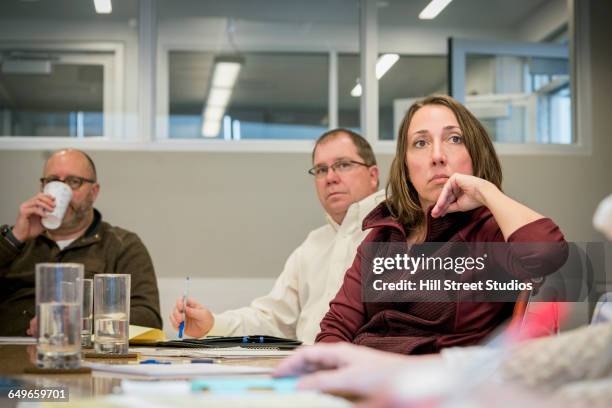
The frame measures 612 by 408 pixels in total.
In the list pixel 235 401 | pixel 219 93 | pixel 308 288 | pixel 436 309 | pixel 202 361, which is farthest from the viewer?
pixel 219 93

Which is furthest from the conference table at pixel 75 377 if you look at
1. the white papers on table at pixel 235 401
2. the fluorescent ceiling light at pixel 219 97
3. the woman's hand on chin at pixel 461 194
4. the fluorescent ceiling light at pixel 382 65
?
the fluorescent ceiling light at pixel 382 65

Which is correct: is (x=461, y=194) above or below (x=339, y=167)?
below

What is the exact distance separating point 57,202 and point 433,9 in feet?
7.71

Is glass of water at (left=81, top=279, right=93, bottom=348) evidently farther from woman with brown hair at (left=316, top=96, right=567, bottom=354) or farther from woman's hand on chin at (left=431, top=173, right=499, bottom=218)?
woman's hand on chin at (left=431, top=173, right=499, bottom=218)

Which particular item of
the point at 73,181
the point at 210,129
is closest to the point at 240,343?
the point at 73,181

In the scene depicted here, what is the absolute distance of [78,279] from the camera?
1242mm

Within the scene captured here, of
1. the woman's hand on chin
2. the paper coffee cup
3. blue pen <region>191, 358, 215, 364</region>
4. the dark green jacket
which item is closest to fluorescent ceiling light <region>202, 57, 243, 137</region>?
the dark green jacket

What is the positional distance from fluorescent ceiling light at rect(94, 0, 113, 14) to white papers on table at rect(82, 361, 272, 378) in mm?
3401

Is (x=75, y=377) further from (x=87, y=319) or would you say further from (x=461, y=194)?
(x=461, y=194)

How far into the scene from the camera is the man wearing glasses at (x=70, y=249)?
3.31 meters

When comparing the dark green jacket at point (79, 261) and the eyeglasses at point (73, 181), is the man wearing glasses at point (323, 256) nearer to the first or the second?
the dark green jacket at point (79, 261)

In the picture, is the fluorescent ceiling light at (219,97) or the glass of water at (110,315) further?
the fluorescent ceiling light at (219,97)

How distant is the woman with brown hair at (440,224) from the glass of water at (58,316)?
72 centimetres

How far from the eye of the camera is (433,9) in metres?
4.65
